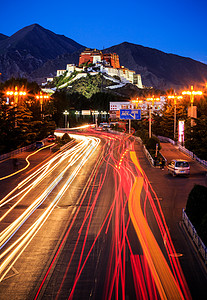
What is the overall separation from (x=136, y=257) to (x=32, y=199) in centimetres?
1303

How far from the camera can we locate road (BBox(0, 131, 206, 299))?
12.3 metres

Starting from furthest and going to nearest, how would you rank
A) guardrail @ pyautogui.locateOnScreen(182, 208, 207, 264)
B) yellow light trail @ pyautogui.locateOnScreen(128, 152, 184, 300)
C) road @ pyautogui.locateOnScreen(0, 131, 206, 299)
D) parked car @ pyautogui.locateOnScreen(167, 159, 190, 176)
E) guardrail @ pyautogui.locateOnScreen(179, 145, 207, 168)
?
guardrail @ pyautogui.locateOnScreen(179, 145, 207, 168)
parked car @ pyautogui.locateOnScreen(167, 159, 190, 176)
guardrail @ pyautogui.locateOnScreen(182, 208, 207, 264)
road @ pyautogui.locateOnScreen(0, 131, 206, 299)
yellow light trail @ pyautogui.locateOnScreen(128, 152, 184, 300)

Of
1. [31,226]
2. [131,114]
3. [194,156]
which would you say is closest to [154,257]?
[31,226]

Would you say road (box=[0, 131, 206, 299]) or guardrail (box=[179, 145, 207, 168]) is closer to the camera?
road (box=[0, 131, 206, 299])

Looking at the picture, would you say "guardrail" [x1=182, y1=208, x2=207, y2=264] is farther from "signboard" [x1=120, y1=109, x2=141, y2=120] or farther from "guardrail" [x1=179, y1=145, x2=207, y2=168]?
"signboard" [x1=120, y1=109, x2=141, y2=120]

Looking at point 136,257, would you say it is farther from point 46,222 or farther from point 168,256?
point 46,222

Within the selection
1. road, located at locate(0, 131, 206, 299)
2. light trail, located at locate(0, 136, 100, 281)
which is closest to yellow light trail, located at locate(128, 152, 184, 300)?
road, located at locate(0, 131, 206, 299)

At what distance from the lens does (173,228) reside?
1928 cm

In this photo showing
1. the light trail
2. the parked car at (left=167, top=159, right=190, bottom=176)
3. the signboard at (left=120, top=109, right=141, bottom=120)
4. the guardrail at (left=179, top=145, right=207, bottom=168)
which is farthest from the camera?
the signboard at (left=120, top=109, right=141, bottom=120)

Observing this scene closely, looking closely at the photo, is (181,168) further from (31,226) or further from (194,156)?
(31,226)

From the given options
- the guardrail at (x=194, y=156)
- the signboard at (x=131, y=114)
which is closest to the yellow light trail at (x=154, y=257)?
the guardrail at (x=194, y=156)

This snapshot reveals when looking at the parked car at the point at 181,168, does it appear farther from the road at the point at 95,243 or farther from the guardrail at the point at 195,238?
the guardrail at the point at 195,238

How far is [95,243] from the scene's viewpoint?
1681 centimetres

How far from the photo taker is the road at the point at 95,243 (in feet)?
40.5
